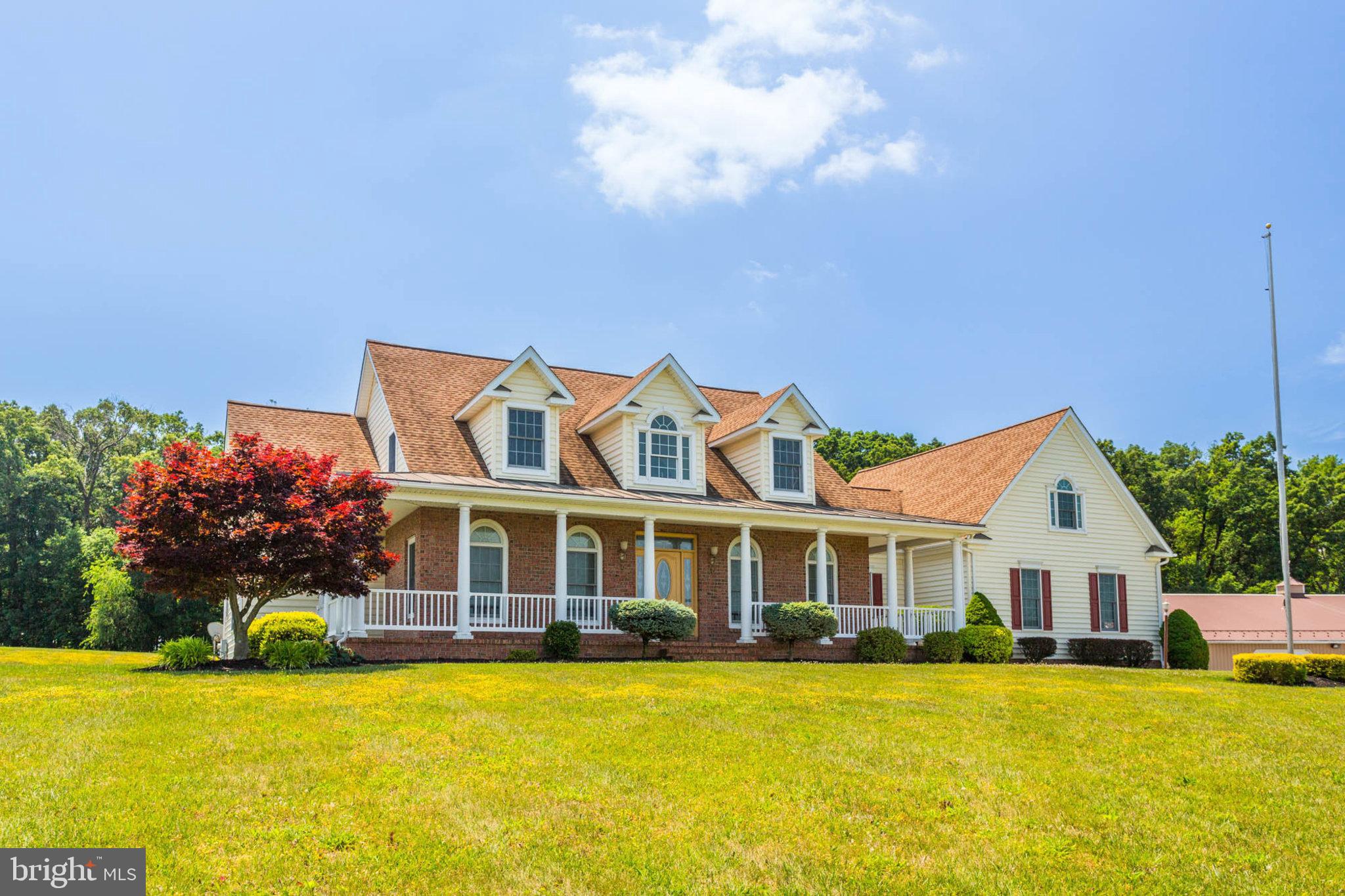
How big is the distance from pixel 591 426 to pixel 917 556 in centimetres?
1037

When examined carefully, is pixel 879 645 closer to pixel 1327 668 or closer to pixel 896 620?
pixel 896 620

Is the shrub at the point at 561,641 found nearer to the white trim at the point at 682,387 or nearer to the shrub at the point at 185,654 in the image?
the white trim at the point at 682,387

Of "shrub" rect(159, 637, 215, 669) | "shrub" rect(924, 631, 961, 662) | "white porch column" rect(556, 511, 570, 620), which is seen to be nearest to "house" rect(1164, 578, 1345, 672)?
"shrub" rect(924, 631, 961, 662)

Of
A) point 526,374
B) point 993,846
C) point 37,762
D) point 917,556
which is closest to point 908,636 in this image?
point 917,556

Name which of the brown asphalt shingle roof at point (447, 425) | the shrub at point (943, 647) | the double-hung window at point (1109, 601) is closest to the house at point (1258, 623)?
the double-hung window at point (1109, 601)

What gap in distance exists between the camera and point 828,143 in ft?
70.2

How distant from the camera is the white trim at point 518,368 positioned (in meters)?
23.5

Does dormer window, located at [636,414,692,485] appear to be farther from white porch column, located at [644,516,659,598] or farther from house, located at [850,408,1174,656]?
house, located at [850,408,1174,656]

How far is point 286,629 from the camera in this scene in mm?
18047

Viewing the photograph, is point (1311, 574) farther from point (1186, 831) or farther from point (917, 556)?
point (1186, 831)

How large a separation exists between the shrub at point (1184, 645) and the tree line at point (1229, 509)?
22877 millimetres

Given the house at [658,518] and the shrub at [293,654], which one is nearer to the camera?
the shrub at [293,654]

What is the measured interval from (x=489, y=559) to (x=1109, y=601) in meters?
17.6

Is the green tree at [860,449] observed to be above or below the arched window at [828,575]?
above
